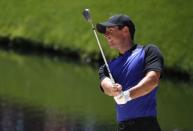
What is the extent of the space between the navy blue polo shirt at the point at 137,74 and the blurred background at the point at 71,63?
31.6ft

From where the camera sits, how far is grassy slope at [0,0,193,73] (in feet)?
120

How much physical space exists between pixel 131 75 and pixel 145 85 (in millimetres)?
390

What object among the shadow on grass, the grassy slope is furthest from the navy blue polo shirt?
the grassy slope

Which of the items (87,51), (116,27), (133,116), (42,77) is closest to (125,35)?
(116,27)

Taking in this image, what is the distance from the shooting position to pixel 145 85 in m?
7.27

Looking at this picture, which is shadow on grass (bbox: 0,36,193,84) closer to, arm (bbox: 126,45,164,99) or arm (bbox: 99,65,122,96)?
arm (bbox: 99,65,122,96)

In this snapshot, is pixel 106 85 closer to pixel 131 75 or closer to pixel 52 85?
pixel 131 75

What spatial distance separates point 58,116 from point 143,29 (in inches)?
814

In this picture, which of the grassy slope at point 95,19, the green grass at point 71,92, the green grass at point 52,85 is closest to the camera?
the green grass at point 71,92

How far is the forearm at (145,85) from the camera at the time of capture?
7.27 meters

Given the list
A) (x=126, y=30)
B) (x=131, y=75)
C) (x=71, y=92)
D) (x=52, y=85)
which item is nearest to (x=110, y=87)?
(x=131, y=75)

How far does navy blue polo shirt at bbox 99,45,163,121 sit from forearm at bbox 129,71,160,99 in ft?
0.49

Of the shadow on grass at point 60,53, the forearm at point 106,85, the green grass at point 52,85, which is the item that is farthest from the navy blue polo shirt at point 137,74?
the shadow on grass at point 60,53

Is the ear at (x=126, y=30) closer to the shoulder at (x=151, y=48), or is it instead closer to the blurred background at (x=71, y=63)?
the shoulder at (x=151, y=48)
